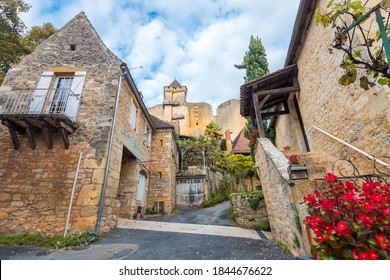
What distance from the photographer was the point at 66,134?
5422 millimetres

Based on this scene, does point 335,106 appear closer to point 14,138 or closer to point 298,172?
point 298,172

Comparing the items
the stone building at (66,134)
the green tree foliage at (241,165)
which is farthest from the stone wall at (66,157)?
the green tree foliage at (241,165)

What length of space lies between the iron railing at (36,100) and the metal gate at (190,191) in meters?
8.63

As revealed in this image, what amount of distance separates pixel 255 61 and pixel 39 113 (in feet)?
37.6

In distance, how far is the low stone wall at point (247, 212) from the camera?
6.70m

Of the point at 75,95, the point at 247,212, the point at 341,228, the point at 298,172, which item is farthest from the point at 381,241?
the point at 75,95

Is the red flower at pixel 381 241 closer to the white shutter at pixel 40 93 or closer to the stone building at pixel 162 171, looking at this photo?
the white shutter at pixel 40 93

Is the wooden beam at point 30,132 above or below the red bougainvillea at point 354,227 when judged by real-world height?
above

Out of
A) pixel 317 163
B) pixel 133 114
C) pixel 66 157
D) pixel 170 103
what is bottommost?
pixel 317 163

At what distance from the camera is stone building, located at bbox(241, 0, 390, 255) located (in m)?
3.09

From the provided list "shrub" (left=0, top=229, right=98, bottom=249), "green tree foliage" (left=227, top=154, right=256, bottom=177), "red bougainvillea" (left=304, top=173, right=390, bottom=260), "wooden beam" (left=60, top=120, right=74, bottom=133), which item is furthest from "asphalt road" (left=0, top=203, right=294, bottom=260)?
"green tree foliage" (left=227, top=154, right=256, bottom=177)

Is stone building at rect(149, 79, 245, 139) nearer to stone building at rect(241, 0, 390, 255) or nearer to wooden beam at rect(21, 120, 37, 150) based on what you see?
stone building at rect(241, 0, 390, 255)

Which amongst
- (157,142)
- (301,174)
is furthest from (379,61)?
(157,142)
